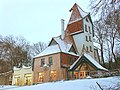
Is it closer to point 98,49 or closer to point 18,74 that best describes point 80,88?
point 18,74

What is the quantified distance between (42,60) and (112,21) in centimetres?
2490

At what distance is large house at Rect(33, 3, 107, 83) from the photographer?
28266 mm

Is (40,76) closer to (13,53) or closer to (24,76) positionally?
(24,76)

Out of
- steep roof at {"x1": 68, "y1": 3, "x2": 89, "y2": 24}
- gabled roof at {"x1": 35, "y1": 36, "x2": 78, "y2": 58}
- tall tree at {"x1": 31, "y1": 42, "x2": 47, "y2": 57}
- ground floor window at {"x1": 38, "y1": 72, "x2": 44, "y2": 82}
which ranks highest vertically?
steep roof at {"x1": 68, "y1": 3, "x2": 89, "y2": 24}

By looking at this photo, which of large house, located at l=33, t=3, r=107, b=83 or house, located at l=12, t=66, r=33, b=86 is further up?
large house, located at l=33, t=3, r=107, b=83

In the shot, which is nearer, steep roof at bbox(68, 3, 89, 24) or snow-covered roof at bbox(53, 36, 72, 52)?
snow-covered roof at bbox(53, 36, 72, 52)

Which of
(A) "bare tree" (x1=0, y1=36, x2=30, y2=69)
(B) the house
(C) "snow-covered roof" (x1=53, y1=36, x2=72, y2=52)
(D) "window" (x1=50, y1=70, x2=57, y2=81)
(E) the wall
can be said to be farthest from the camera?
(A) "bare tree" (x1=0, y1=36, x2=30, y2=69)

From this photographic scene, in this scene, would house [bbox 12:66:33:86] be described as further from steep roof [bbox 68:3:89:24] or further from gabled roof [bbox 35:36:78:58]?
steep roof [bbox 68:3:89:24]

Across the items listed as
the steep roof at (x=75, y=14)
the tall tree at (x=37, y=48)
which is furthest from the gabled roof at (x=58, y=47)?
the tall tree at (x=37, y=48)

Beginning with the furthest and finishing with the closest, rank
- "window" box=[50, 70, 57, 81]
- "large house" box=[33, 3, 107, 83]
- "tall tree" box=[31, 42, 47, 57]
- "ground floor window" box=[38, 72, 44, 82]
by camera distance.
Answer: "tall tree" box=[31, 42, 47, 57] < "ground floor window" box=[38, 72, 44, 82] < "window" box=[50, 70, 57, 81] < "large house" box=[33, 3, 107, 83]

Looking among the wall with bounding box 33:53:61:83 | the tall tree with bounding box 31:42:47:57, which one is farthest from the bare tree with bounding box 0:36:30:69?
the wall with bounding box 33:53:61:83

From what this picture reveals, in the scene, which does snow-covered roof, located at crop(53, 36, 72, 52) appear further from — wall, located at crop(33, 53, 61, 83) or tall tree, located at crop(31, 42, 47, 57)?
tall tree, located at crop(31, 42, 47, 57)

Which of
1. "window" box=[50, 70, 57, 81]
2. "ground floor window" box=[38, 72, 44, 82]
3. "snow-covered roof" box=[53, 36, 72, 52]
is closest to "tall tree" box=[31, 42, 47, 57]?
"snow-covered roof" box=[53, 36, 72, 52]

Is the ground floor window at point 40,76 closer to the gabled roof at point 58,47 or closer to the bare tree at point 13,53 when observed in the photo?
the gabled roof at point 58,47
